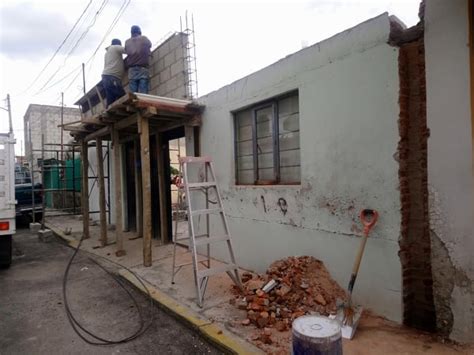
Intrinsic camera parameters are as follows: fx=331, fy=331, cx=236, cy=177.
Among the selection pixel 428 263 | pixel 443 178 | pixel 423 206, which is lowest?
pixel 428 263

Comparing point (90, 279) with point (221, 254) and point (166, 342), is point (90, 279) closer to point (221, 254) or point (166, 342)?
point (221, 254)

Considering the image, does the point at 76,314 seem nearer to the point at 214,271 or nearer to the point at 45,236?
the point at 214,271

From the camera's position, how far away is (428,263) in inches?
122

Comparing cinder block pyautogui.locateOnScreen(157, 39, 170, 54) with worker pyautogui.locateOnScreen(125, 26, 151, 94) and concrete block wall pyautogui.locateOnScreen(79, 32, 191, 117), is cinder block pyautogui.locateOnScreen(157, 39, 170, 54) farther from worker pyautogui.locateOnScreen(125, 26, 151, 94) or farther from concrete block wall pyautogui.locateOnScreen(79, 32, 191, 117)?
worker pyautogui.locateOnScreen(125, 26, 151, 94)

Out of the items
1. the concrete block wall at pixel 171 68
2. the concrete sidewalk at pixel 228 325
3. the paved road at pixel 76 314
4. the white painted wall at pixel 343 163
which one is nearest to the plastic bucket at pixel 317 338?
the concrete sidewalk at pixel 228 325

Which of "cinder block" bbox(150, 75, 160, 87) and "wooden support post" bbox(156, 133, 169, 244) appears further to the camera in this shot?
"cinder block" bbox(150, 75, 160, 87)

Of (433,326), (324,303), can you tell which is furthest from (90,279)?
(433,326)

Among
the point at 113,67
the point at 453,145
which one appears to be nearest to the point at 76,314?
the point at 453,145

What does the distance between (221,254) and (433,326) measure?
364 centimetres

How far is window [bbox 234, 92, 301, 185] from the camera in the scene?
466 cm

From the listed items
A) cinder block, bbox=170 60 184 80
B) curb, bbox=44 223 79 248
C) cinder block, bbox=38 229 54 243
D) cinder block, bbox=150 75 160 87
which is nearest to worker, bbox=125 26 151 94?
cinder block, bbox=150 75 160 87

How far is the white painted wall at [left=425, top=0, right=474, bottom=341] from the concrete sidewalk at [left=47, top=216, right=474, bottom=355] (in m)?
0.40

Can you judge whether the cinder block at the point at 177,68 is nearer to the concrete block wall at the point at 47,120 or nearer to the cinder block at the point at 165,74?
the cinder block at the point at 165,74

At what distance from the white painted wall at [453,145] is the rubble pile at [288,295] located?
124 cm
